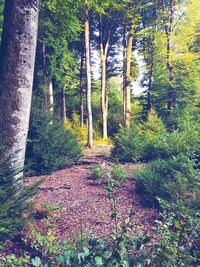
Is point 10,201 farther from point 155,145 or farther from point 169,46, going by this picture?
point 169,46

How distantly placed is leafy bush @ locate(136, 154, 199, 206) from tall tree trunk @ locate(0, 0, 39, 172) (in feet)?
8.47

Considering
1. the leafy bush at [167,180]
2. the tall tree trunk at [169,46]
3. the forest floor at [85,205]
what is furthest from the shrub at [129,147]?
the tall tree trunk at [169,46]

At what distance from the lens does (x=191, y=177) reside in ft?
18.2

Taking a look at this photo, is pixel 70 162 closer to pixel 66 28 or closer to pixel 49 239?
pixel 66 28

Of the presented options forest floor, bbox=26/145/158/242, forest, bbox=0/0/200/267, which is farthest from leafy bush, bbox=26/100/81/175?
forest floor, bbox=26/145/158/242

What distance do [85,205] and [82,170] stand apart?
2492 millimetres

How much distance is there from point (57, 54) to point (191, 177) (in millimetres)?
8764

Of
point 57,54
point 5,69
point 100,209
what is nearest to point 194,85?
point 57,54

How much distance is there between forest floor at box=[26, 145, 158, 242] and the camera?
4273 millimetres

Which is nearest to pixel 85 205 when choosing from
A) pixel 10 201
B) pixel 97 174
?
pixel 97 174

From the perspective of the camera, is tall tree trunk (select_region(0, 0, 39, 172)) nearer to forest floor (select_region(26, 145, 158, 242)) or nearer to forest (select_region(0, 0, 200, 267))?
forest (select_region(0, 0, 200, 267))

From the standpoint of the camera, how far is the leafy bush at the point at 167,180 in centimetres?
516

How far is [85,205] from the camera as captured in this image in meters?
5.23

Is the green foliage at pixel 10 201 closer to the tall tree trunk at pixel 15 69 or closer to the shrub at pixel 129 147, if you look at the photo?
the tall tree trunk at pixel 15 69
